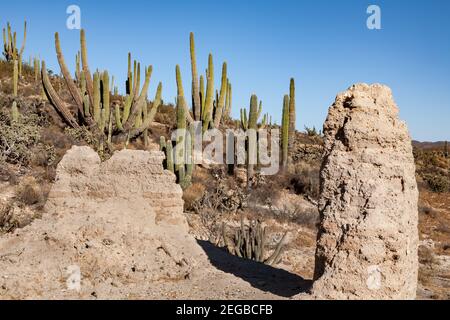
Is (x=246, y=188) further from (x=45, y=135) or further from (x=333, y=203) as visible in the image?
(x=333, y=203)

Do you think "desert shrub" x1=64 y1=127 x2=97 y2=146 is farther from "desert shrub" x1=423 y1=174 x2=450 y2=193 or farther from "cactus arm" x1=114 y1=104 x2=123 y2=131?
"desert shrub" x1=423 y1=174 x2=450 y2=193

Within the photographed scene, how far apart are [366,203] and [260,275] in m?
2.54

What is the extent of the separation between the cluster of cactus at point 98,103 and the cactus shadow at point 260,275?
9015 millimetres

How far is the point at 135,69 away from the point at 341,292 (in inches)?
593

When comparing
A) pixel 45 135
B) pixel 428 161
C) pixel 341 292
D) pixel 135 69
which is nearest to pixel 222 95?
pixel 135 69

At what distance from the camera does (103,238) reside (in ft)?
21.8

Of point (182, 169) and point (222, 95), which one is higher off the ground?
point (222, 95)

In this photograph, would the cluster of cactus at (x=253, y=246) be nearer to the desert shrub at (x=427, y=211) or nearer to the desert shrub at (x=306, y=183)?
the desert shrub at (x=306, y=183)

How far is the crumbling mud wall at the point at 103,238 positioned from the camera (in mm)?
6102

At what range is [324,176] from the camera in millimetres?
5719

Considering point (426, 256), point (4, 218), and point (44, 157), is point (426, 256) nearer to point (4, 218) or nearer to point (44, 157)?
point (4, 218)

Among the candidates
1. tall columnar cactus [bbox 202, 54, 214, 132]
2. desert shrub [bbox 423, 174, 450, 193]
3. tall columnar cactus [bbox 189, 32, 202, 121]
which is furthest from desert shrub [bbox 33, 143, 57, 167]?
desert shrub [bbox 423, 174, 450, 193]

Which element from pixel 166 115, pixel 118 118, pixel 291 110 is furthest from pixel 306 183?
pixel 166 115

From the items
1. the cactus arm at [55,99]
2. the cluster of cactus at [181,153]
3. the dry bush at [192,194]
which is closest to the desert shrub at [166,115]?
the cactus arm at [55,99]
